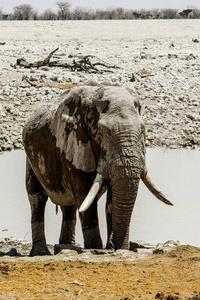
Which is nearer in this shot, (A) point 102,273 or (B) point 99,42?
(A) point 102,273

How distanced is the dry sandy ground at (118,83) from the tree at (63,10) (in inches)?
836

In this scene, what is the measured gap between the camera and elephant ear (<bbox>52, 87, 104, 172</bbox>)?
621 centimetres

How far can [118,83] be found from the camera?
60.1ft

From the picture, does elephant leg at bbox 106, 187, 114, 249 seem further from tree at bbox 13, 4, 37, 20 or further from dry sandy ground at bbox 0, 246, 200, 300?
tree at bbox 13, 4, 37, 20

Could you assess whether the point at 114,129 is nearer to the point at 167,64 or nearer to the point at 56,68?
the point at 56,68

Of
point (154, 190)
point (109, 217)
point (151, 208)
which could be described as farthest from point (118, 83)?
point (154, 190)

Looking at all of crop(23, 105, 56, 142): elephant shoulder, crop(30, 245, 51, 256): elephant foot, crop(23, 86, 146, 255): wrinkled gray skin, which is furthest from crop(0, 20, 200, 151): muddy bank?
crop(30, 245, 51, 256): elephant foot

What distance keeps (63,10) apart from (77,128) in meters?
63.8

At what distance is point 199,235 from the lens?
8.54 m

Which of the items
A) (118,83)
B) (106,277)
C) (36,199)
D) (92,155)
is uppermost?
(92,155)

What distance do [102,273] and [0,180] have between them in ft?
21.4

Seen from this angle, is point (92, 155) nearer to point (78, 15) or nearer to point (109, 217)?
point (109, 217)

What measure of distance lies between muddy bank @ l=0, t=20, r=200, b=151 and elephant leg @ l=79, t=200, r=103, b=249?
157 cm

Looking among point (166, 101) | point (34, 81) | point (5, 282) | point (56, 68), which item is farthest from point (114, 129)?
point (56, 68)
